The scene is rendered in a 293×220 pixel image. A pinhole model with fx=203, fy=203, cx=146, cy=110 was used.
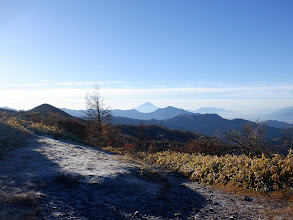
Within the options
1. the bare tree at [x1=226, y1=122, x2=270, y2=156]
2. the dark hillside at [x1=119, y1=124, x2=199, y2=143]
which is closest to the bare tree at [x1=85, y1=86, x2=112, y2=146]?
the bare tree at [x1=226, y1=122, x2=270, y2=156]

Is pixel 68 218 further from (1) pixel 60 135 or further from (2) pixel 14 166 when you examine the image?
(1) pixel 60 135

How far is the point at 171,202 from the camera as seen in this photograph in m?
5.38

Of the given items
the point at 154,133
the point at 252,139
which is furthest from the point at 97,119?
the point at 154,133

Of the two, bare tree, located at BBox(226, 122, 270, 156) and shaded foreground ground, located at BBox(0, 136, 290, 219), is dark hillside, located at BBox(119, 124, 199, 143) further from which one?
shaded foreground ground, located at BBox(0, 136, 290, 219)

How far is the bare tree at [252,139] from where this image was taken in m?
11.4

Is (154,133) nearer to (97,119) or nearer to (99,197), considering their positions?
(97,119)

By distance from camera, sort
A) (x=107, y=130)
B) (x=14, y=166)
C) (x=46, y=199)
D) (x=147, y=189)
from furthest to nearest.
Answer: (x=107, y=130), (x=14, y=166), (x=147, y=189), (x=46, y=199)

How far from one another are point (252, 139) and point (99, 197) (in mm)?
9712

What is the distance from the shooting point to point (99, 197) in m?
4.93

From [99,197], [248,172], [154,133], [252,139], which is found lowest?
[154,133]

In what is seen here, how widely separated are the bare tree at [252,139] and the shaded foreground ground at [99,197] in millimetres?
6081

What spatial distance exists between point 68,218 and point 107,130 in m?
16.2

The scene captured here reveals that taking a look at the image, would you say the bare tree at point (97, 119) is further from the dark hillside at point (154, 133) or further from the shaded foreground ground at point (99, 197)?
the dark hillside at point (154, 133)

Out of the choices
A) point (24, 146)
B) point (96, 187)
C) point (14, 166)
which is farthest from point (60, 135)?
point (96, 187)
